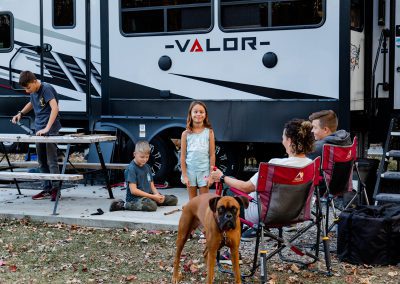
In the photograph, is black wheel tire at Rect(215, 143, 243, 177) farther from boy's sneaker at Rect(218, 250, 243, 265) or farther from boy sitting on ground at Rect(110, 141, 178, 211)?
boy's sneaker at Rect(218, 250, 243, 265)

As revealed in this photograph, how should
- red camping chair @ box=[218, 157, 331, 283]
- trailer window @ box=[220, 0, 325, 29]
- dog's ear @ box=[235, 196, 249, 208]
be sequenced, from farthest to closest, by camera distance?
trailer window @ box=[220, 0, 325, 29], red camping chair @ box=[218, 157, 331, 283], dog's ear @ box=[235, 196, 249, 208]

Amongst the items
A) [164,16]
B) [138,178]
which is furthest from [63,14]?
[138,178]

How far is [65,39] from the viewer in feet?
32.3

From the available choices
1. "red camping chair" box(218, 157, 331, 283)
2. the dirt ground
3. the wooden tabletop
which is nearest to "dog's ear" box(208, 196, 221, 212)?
"red camping chair" box(218, 157, 331, 283)

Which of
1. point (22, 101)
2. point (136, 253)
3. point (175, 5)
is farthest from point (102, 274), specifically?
point (22, 101)

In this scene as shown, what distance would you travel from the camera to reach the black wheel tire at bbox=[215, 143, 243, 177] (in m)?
9.14

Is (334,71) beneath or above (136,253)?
above

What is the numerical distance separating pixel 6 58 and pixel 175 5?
9.24 ft

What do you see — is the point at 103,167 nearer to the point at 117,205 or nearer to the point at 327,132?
the point at 117,205

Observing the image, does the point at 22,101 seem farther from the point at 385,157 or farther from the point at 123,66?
the point at 385,157

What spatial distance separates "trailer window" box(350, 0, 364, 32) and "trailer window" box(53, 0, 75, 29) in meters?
3.76

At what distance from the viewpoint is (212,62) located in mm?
8875

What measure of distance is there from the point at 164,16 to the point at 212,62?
0.91m

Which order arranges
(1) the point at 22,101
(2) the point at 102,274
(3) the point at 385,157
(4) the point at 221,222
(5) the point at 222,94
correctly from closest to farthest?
(4) the point at 221,222 → (2) the point at 102,274 → (3) the point at 385,157 → (5) the point at 222,94 → (1) the point at 22,101
